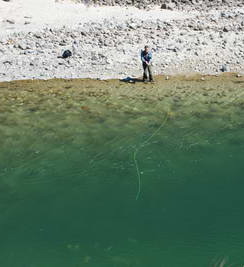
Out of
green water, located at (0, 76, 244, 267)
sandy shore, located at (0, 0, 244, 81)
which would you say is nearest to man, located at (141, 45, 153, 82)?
sandy shore, located at (0, 0, 244, 81)

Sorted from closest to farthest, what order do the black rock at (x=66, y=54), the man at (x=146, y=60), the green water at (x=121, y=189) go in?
the green water at (x=121, y=189) < the man at (x=146, y=60) < the black rock at (x=66, y=54)

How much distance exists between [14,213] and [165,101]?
934cm

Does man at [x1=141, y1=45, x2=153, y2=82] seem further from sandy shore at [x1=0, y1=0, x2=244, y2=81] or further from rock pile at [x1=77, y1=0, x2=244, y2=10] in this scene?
rock pile at [x1=77, y1=0, x2=244, y2=10]

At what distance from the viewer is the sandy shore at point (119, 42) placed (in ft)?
78.1

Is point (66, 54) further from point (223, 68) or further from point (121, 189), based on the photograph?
point (121, 189)

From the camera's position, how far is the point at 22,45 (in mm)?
25984

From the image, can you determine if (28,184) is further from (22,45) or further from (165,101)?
(22,45)

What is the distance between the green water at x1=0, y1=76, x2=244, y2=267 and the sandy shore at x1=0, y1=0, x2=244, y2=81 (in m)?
5.98

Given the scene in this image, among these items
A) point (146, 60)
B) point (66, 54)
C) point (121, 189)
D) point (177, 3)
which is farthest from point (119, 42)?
point (121, 189)

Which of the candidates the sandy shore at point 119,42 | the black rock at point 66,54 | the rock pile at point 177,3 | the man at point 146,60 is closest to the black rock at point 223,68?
the sandy shore at point 119,42

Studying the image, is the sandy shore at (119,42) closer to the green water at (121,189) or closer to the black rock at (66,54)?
the black rock at (66,54)

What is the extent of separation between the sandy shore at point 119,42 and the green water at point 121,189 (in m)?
5.98

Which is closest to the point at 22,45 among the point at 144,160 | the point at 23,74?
the point at 23,74

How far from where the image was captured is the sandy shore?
23.8 metres
